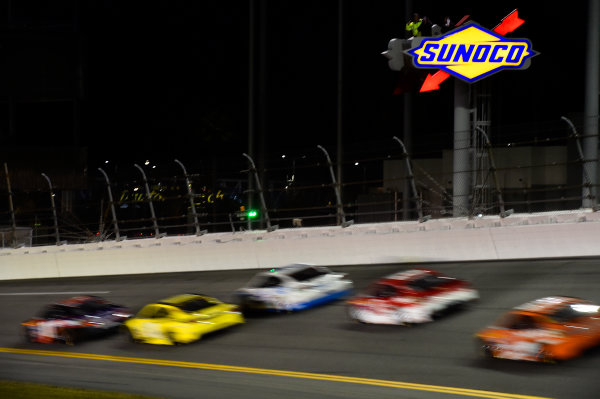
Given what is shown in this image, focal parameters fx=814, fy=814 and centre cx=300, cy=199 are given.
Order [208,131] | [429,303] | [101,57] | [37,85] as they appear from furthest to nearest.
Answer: [101,57]
[208,131]
[37,85]
[429,303]

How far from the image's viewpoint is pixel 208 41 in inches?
2202

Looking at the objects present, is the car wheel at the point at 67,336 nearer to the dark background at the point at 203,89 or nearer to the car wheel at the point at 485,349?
the car wheel at the point at 485,349

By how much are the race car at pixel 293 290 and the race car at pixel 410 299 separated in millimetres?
1981

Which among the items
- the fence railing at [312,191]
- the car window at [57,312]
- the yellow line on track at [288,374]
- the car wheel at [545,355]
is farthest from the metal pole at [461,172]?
the car window at [57,312]

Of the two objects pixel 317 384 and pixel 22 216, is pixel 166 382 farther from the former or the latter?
pixel 22 216

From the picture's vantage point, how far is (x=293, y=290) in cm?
1867

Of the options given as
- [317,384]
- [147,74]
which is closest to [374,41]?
[147,74]

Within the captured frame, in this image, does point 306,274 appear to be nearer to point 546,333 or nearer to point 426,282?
point 426,282

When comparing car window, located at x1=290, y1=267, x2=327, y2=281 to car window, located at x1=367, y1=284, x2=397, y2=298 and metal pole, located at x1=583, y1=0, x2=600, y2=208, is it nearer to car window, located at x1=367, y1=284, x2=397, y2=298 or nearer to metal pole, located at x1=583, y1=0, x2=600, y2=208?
car window, located at x1=367, y1=284, x2=397, y2=298

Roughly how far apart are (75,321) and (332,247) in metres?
8.17

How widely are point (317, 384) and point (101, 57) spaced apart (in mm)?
47060

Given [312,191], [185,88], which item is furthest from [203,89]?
[312,191]

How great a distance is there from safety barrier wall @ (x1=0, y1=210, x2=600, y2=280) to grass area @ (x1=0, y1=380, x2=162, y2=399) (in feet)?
36.5

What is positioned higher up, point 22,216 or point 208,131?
point 208,131
